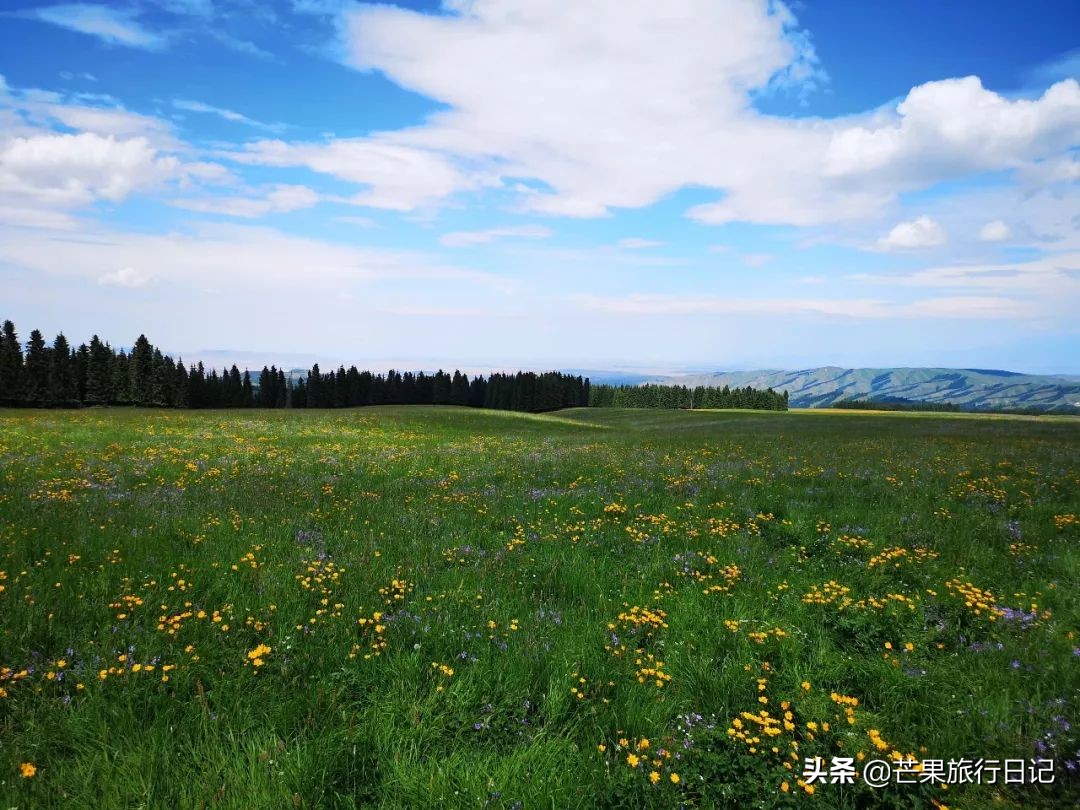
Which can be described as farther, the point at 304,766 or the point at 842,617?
the point at 842,617

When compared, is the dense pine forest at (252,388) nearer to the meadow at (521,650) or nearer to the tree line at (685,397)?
the tree line at (685,397)

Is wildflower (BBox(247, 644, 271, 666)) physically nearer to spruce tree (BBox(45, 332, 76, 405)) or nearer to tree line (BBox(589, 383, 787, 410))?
spruce tree (BBox(45, 332, 76, 405))

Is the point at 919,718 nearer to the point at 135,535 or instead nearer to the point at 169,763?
the point at 169,763

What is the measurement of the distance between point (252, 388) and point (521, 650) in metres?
134

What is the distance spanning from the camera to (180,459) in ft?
58.8

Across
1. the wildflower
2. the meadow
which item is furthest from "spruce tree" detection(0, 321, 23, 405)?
the wildflower

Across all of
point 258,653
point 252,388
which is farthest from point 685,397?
point 258,653

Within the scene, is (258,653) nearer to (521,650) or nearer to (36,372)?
(521,650)

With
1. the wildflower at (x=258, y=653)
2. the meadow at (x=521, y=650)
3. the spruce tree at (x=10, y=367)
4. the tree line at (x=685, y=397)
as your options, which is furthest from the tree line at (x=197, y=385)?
the wildflower at (x=258, y=653)

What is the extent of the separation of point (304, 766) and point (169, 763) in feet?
3.40

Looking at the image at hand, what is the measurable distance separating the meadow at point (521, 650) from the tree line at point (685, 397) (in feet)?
504

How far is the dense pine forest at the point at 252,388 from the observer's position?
7450 centimetres

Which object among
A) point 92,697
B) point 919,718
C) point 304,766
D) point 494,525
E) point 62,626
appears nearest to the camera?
point 304,766

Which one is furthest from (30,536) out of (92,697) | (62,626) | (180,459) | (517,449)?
(517,449)
